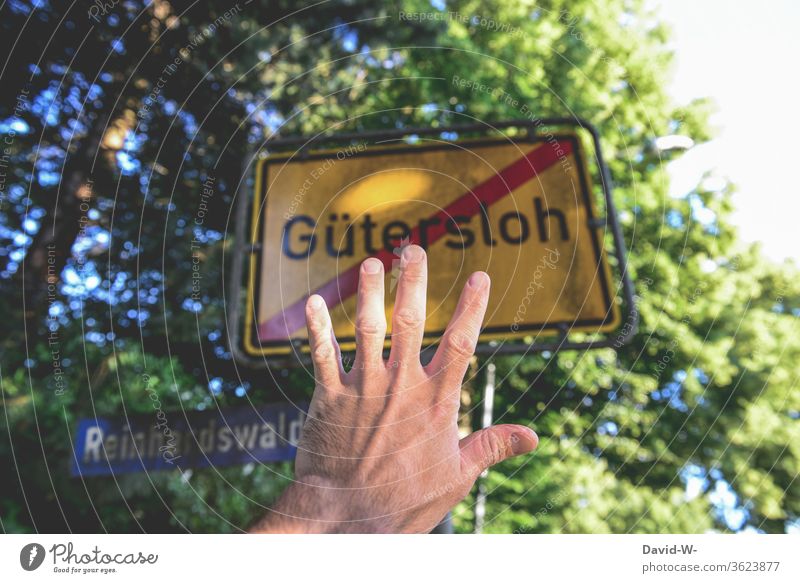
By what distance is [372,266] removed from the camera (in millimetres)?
1369

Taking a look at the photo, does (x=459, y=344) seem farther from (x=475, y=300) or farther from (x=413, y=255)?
(x=413, y=255)

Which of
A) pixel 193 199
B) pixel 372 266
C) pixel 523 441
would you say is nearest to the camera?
pixel 523 441

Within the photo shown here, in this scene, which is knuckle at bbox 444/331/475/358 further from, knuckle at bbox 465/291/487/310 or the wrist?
the wrist

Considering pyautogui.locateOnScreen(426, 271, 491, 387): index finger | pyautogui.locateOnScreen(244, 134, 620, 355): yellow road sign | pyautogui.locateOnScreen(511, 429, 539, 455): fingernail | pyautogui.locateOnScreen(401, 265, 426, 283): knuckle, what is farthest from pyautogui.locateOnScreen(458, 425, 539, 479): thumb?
pyautogui.locateOnScreen(401, 265, 426, 283): knuckle

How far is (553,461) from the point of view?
20.9 ft

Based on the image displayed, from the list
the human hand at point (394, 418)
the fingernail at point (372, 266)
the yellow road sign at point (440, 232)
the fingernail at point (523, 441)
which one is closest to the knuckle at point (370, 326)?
the human hand at point (394, 418)

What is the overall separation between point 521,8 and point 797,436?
19.1 feet

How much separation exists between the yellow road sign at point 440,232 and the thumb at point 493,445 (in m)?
0.24

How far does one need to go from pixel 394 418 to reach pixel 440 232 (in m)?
Result: 0.51

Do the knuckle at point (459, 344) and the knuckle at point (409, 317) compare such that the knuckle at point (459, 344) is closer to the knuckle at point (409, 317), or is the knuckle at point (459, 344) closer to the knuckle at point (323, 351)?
the knuckle at point (409, 317)

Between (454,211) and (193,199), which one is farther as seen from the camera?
(193,199)

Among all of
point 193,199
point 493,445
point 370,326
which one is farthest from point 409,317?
point 193,199
